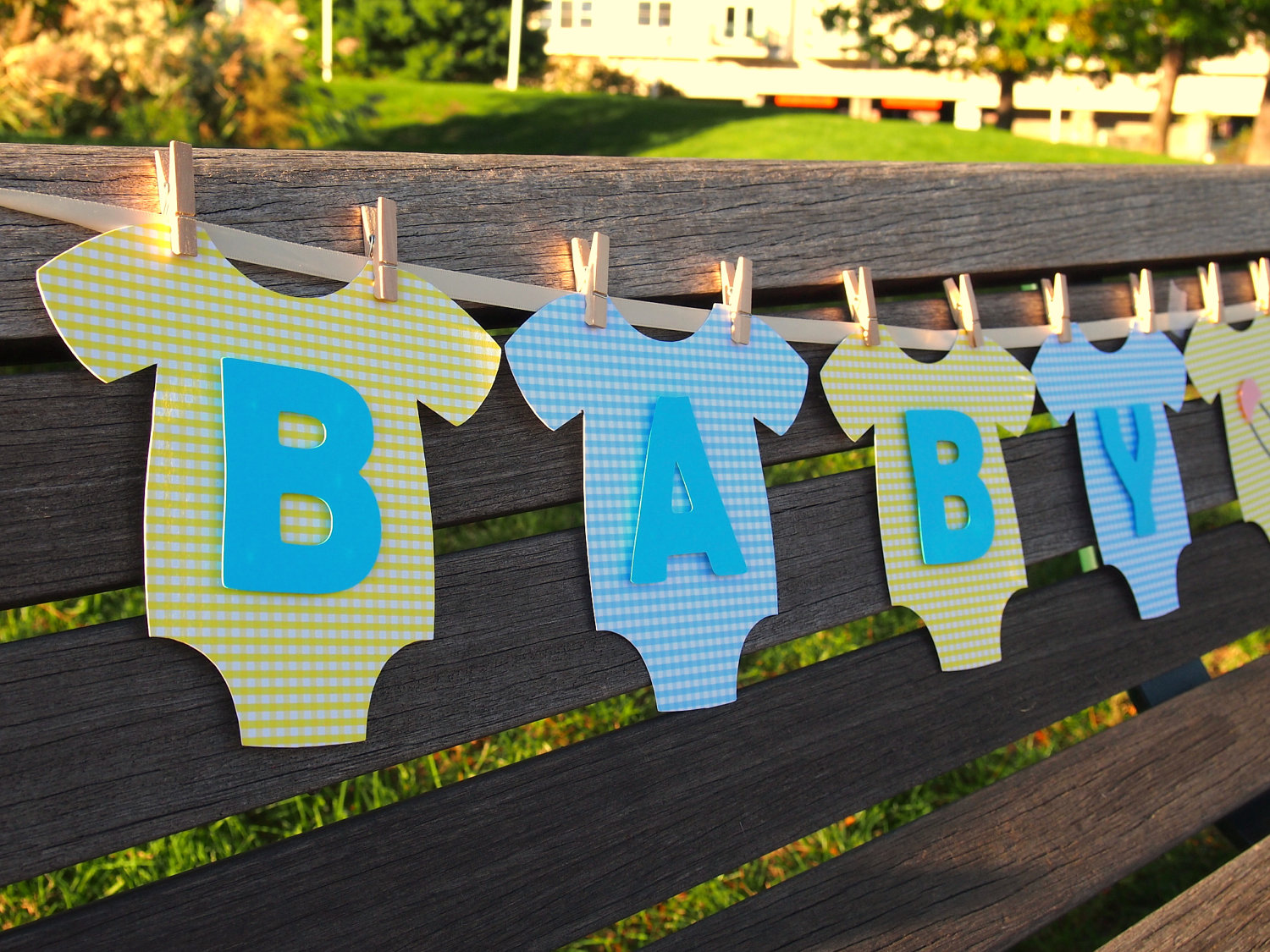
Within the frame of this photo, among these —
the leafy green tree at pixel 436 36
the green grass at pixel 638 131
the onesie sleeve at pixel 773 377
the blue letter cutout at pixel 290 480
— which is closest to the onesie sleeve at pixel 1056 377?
the onesie sleeve at pixel 773 377

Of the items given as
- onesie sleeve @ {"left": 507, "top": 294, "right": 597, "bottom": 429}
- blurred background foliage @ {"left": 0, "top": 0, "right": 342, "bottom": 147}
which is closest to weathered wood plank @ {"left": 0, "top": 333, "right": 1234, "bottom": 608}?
onesie sleeve @ {"left": 507, "top": 294, "right": 597, "bottom": 429}

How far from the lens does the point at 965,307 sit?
1.53 meters

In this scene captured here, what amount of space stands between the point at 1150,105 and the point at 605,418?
38435mm

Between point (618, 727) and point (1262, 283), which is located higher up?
point (1262, 283)

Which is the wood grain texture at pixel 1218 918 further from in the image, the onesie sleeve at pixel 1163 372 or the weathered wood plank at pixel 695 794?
the onesie sleeve at pixel 1163 372

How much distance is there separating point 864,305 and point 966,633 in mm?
507

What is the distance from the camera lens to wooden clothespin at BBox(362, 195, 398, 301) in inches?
39.3

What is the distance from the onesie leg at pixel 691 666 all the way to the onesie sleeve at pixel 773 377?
28 cm

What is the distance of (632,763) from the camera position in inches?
46.3

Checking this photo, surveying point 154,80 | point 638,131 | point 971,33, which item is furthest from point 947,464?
point 971,33

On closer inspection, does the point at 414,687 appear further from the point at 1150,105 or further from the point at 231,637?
the point at 1150,105

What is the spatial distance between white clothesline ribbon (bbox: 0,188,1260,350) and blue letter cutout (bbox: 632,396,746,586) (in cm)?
12

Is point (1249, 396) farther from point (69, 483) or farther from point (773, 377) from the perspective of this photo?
point (69, 483)

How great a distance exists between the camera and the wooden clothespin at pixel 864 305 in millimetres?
1395
